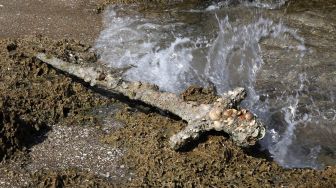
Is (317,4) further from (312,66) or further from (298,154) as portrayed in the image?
(298,154)

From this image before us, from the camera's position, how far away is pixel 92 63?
6602mm

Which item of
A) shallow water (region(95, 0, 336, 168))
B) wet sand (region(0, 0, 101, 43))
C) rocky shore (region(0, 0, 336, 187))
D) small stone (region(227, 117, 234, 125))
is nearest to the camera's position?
rocky shore (region(0, 0, 336, 187))

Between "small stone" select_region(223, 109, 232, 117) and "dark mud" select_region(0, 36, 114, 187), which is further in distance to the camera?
"small stone" select_region(223, 109, 232, 117)

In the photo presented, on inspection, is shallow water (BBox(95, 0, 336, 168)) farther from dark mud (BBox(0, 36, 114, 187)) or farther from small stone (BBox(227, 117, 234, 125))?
dark mud (BBox(0, 36, 114, 187))

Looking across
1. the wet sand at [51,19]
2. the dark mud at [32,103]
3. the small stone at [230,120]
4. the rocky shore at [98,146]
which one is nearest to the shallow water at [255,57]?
the wet sand at [51,19]

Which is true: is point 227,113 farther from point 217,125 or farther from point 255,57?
point 255,57

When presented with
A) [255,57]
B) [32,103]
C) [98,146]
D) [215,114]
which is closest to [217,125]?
[215,114]

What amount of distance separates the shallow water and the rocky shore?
579mm

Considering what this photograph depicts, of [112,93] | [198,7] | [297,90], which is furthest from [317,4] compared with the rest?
[112,93]

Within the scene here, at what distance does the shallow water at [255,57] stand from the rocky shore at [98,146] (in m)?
0.58

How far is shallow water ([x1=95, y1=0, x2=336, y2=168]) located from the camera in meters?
5.42

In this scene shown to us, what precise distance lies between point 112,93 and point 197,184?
5.98 feet

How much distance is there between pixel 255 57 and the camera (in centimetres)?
683

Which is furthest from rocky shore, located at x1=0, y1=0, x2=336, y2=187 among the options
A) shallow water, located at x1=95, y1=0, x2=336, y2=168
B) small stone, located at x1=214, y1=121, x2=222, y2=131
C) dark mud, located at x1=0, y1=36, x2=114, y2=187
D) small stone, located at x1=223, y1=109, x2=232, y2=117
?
shallow water, located at x1=95, y1=0, x2=336, y2=168
